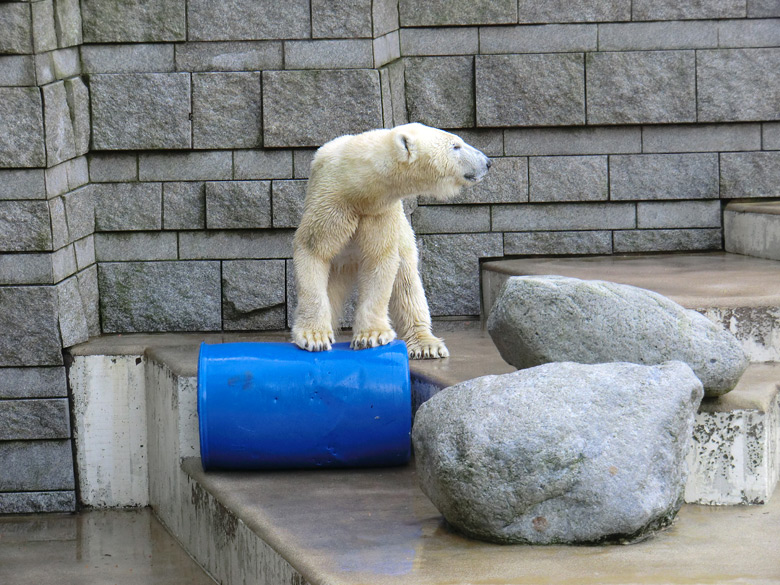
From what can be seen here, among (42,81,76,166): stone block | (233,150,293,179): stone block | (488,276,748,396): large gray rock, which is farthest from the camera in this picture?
(233,150,293,179): stone block

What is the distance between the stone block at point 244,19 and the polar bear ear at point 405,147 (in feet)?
5.16

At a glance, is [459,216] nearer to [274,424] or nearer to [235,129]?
[235,129]

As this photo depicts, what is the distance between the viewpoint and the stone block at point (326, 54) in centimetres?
526

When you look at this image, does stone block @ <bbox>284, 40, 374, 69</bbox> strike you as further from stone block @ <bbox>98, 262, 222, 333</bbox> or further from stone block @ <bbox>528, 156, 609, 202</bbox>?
stone block @ <bbox>528, 156, 609, 202</bbox>

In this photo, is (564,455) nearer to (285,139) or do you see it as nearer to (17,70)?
(285,139)

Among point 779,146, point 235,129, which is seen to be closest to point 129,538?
point 235,129

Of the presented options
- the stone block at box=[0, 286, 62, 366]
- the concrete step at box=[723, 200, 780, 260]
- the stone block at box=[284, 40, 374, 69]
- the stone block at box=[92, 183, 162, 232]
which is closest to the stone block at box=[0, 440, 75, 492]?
the stone block at box=[0, 286, 62, 366]

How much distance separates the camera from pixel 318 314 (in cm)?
414

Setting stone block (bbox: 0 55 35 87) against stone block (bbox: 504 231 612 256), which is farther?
stone block (bbox: 504 231 612 256)

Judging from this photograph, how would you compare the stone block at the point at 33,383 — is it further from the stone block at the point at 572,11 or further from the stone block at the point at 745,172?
the stone block at the point at 745,172

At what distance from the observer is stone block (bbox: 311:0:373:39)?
5207 millimetres

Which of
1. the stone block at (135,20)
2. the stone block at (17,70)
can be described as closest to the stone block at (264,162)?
the stone block at (135,20)

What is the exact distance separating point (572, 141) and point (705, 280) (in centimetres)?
134

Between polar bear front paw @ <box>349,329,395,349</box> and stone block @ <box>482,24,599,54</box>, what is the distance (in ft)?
7.78
